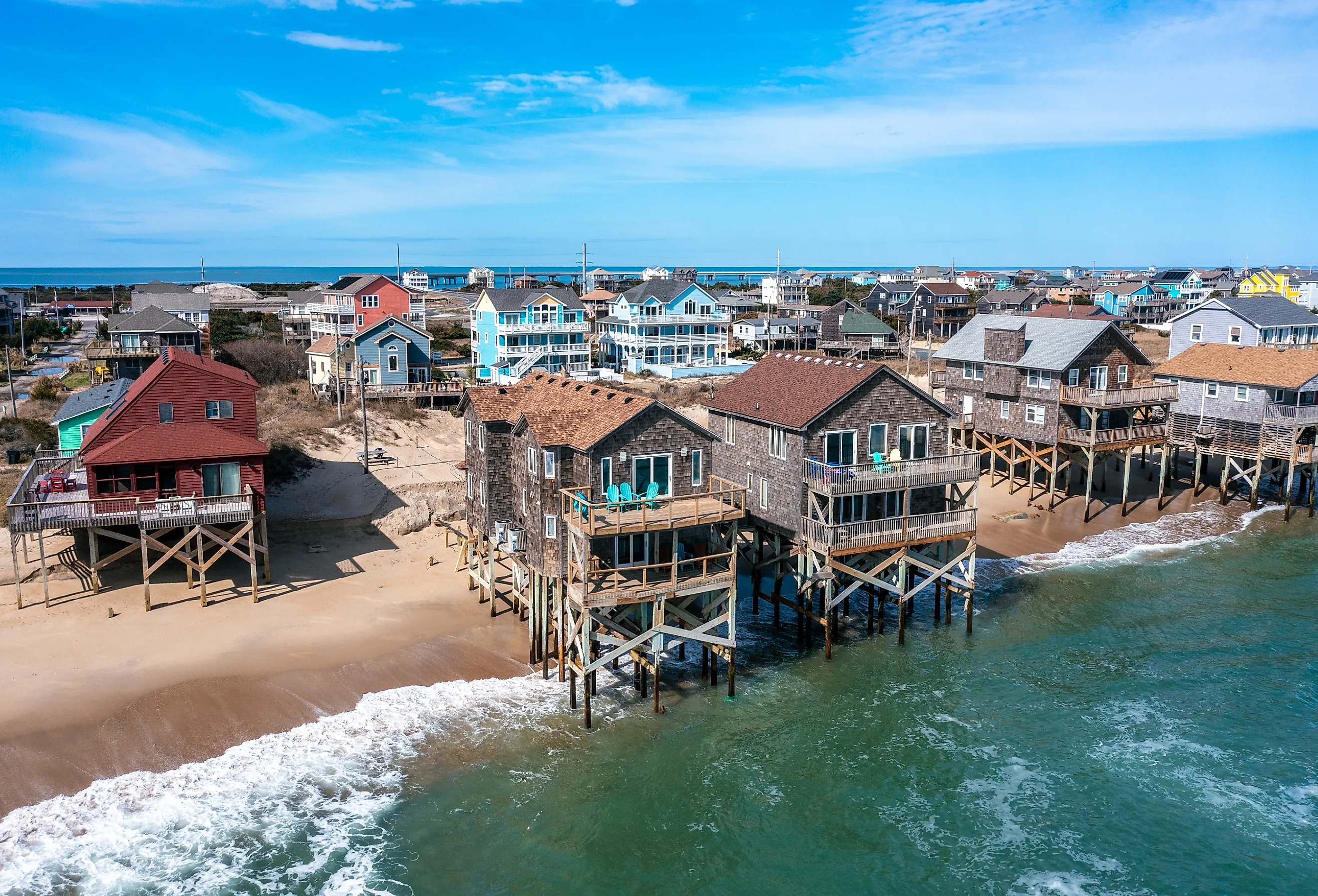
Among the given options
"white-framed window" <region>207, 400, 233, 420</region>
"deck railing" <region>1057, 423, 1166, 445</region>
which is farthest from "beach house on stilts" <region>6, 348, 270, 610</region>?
"deck railing" <region>1057, 423, 1166, 445</region>

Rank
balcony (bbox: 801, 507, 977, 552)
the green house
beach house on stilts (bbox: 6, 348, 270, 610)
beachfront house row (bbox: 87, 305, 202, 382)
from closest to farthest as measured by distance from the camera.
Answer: balcony (bbox: 801, 507, 977, 552), beach house on stilts (bbox: 6, 348, 270, 610), the green house, beachfront house row (bbox: 87, 305, 202, 382)

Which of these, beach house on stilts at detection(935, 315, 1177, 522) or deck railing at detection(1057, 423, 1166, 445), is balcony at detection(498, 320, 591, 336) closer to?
beach house on stilts at detection(935, 315, 1177, 522)

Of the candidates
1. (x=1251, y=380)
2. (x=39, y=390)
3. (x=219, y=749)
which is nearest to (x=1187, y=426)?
(x=1251, y=380)

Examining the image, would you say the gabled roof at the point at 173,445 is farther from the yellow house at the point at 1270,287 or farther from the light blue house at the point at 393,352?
the yellow house at the point at 1270,287

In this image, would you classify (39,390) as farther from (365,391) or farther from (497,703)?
(497,703)

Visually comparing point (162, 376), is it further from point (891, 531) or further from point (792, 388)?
point (891, 531)

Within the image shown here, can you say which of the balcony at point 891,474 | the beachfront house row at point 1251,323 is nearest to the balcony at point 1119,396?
the beachfront house row at point 1251,323
